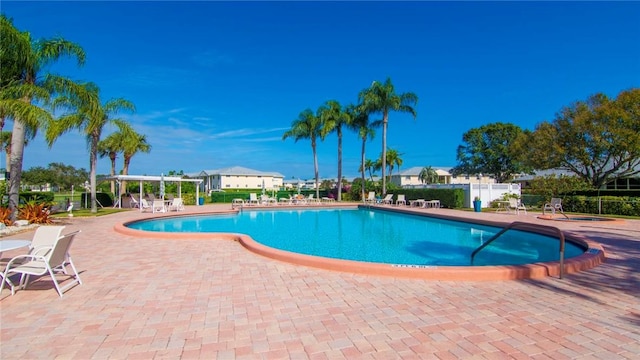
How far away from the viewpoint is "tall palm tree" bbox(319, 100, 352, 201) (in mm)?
30000

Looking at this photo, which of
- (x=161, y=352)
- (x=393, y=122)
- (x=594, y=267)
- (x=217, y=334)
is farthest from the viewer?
(x=393, y=122)

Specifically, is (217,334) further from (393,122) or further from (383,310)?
(393,122)

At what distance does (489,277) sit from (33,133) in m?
13.9

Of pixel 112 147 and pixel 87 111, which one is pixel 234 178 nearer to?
pixel 112 147

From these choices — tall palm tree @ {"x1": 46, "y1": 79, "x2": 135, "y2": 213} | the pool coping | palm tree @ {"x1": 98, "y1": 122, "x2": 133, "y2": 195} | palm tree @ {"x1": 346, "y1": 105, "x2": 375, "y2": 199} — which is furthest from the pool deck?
palm tree @ {"x1": 98, "y1": 122, "x2": 133, "y2": 195}

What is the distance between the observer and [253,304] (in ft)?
13.1

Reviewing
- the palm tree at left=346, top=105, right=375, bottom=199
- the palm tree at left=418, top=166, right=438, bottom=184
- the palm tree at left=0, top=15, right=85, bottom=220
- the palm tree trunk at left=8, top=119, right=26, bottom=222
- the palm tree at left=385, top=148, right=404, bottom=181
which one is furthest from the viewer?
the palm tree at left=418, top=166, right=438, bottom=184

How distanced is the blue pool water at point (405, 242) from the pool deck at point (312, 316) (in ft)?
8.26

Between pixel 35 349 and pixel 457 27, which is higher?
pixel 457 27

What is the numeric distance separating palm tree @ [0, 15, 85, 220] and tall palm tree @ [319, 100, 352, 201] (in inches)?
799

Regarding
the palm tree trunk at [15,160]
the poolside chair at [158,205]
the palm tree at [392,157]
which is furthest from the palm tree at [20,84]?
the palm tree at [392,157]

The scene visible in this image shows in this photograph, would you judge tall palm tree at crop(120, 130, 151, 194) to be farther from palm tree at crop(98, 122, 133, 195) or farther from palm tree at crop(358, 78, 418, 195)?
palm tree at crop(358, 78, 418, 195)

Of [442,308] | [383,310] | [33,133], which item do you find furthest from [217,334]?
[33,133]

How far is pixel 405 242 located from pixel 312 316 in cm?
702
